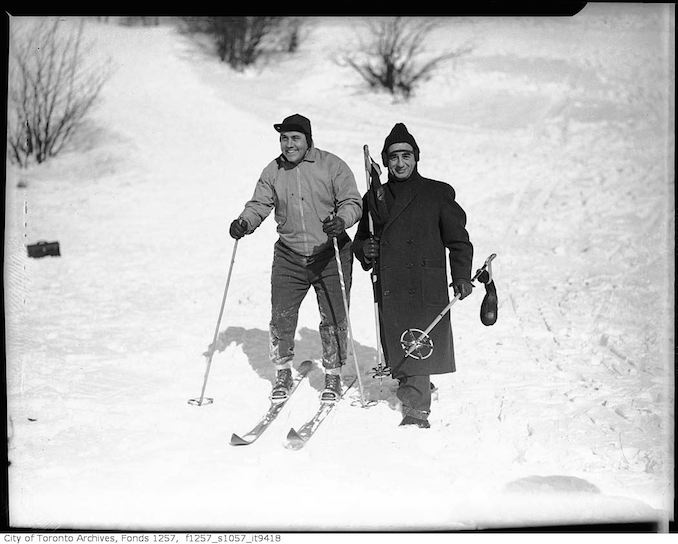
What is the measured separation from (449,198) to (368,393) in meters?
1.40

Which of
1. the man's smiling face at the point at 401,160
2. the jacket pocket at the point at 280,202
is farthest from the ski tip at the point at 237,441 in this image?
the man's smiling face at the point at 401,160

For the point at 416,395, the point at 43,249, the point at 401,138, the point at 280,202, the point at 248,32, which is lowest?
the point at 416,395

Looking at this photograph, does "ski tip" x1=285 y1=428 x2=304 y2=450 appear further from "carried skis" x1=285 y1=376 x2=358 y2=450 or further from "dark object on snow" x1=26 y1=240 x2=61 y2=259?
"dark object on snow" x1=26 y1=240 x2=61 y2=259

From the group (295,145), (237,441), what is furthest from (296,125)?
(237,441)

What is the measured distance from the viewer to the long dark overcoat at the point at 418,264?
5.25 meters

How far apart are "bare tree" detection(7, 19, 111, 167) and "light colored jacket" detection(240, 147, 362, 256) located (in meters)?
1.44

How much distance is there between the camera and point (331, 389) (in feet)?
18.2

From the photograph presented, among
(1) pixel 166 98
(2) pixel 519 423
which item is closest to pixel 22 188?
(1) pixel 166 98

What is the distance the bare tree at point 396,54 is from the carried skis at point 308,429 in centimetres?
225

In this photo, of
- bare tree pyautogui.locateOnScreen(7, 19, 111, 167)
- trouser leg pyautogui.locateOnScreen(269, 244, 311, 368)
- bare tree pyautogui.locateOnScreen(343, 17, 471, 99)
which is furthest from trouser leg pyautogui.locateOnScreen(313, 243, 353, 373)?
bare tree pyautogui.locateOnScreen(7, 19, 111, 167)

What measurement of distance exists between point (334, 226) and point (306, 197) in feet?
1.21

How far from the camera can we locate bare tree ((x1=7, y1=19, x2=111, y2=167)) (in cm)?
568

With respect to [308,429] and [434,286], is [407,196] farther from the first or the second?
[308,429]

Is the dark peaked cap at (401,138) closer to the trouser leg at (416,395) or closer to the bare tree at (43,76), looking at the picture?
the trouser leg at (416,395)
